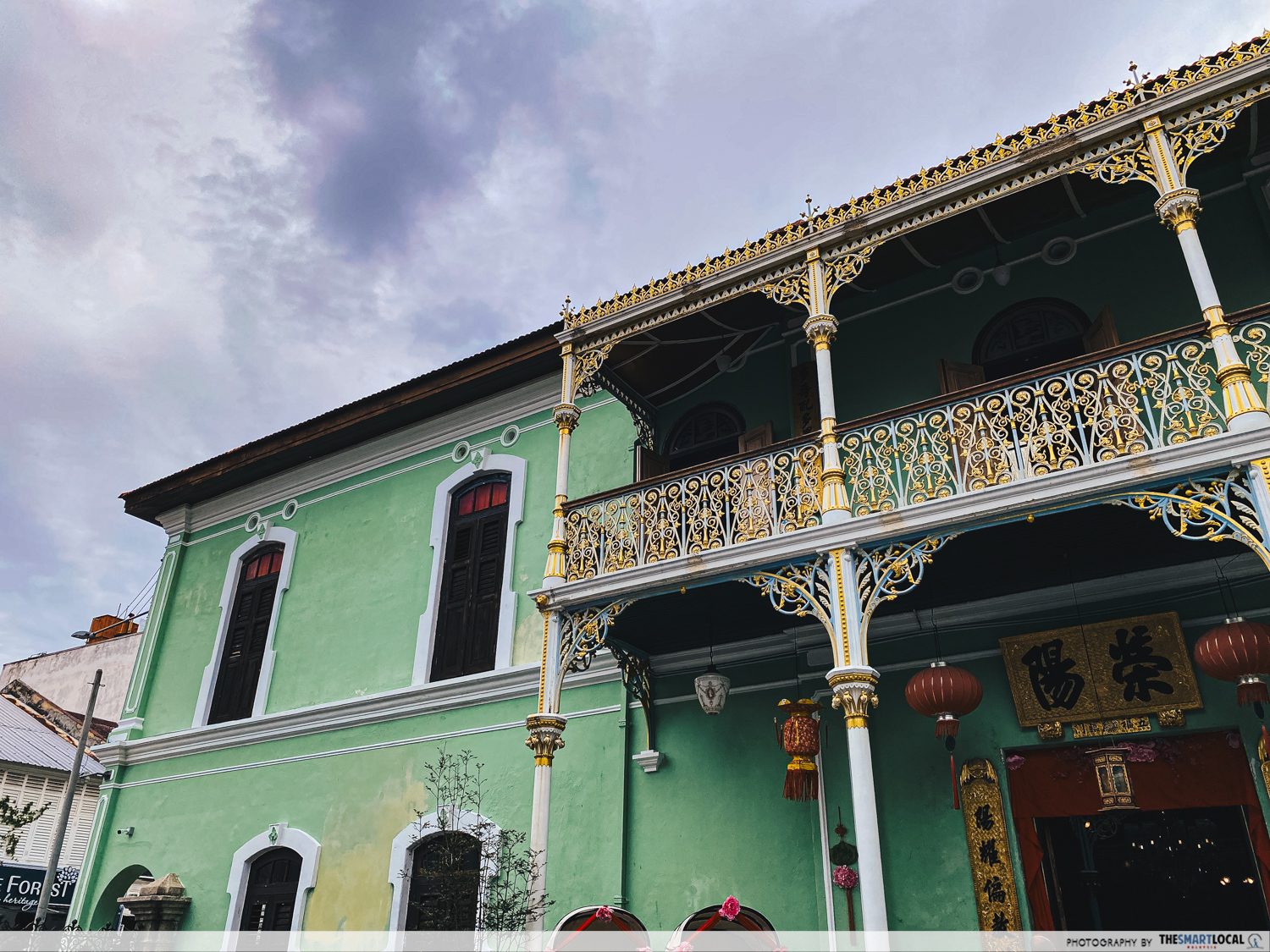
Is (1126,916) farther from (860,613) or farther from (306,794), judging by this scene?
(306,794)

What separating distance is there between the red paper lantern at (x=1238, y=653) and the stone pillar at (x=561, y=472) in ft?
16.6

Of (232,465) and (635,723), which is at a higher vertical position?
(232,465)

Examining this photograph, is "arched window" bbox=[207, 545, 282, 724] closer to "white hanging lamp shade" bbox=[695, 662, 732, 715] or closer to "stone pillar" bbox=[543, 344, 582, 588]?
"stone pillar" bbox=[543, 344, 582, 588]

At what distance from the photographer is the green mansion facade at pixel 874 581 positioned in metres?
6.82

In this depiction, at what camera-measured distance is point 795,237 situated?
828 centimetres

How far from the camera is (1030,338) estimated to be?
879 centimetres

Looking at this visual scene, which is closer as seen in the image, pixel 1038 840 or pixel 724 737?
pixel 1038 840

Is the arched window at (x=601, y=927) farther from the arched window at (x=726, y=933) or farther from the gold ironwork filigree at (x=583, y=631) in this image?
the gold ironwork filigree at (x=583, y=631)

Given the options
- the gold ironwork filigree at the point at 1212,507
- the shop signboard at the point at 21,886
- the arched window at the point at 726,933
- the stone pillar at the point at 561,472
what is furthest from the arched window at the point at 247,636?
the gold ironwork filigree at the point at 1212,507

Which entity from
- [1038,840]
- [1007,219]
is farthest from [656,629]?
[1007,219]

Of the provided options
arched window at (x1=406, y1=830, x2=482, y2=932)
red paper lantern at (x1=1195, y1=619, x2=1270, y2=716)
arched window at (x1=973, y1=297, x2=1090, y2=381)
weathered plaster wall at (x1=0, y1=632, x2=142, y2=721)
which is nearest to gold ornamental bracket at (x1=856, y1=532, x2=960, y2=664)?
red paper lantern at (x1=1195, y1=619, x2=1270, y2=716)

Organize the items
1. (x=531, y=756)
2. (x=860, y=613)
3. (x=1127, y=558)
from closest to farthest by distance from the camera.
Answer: (x=860, y=613) → (x=1127, y=558) → (x=531, y=756)

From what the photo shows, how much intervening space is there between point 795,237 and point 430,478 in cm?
652

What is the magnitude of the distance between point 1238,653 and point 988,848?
2.49 metres
